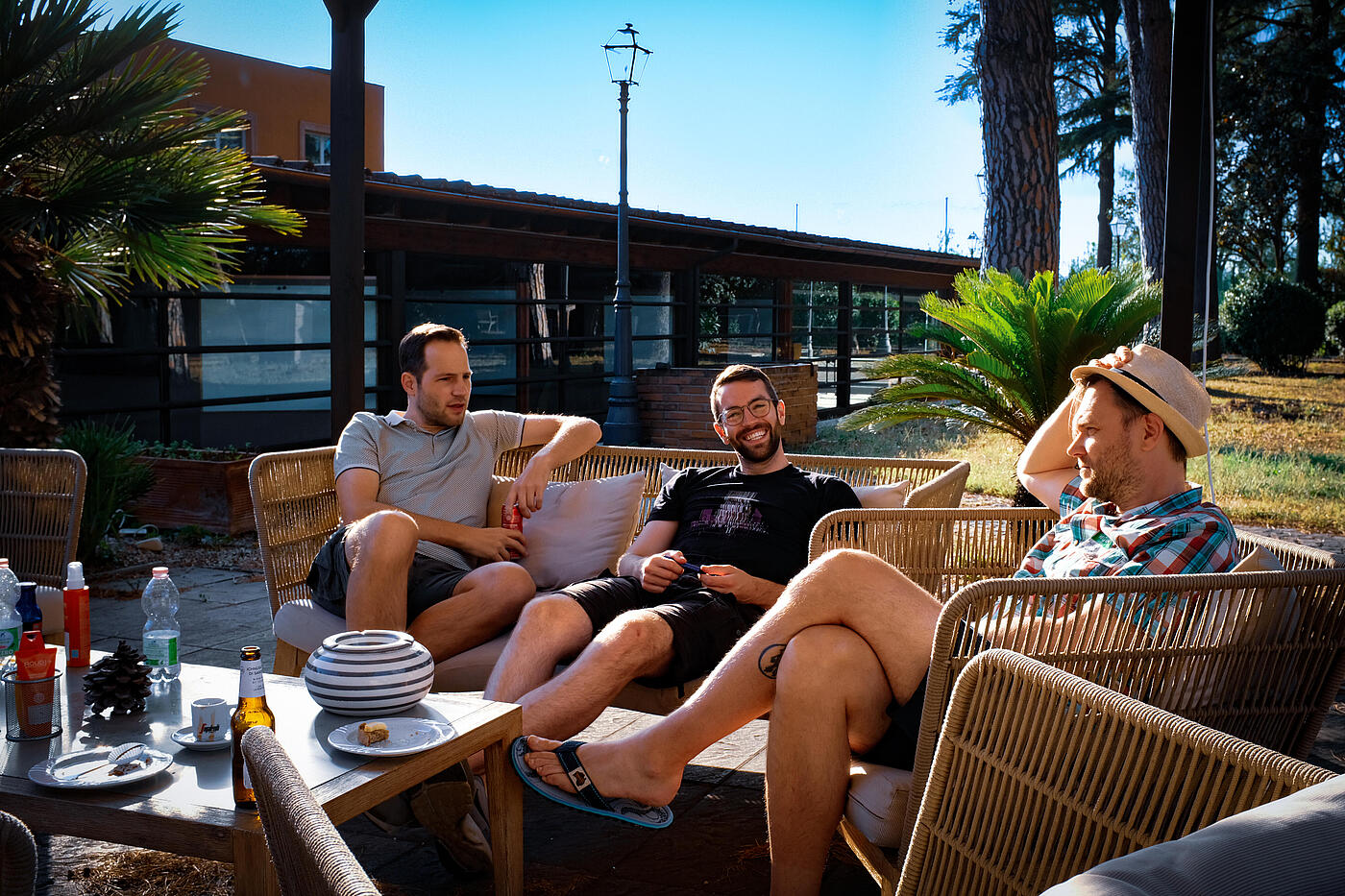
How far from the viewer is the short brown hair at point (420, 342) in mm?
3664

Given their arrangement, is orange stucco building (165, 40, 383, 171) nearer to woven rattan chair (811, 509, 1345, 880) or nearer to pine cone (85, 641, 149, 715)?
pine cone (85, 641, 149, 715)

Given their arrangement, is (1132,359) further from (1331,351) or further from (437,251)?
(1331,351)

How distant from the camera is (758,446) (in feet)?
11.2

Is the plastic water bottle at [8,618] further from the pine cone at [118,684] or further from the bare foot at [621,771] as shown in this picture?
the bare foot at [621,771]

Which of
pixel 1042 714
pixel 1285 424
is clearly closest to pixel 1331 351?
pixel 1285 424

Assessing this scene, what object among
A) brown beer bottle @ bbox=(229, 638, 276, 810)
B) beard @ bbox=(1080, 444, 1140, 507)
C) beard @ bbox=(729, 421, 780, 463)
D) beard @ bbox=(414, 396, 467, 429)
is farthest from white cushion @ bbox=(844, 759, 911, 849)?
beard @ bbox=(414, 396, 467, 429)

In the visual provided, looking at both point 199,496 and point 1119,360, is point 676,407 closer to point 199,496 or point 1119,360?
point 199,496

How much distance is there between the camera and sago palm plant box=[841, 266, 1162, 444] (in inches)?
246

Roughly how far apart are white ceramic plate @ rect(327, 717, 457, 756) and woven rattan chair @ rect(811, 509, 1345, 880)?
2.62ft

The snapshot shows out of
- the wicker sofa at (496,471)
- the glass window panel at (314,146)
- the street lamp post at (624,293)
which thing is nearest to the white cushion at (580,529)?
the wicker sofa at (496,471)

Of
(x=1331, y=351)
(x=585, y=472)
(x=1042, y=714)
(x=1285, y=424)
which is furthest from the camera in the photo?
(x=1331, y=351)

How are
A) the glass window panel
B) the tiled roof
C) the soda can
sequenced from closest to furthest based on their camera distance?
1. the soda can
2. the tiled roof
3. the glass window panel

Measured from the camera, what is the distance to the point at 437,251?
409 inches

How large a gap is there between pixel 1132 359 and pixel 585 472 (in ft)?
6.56
